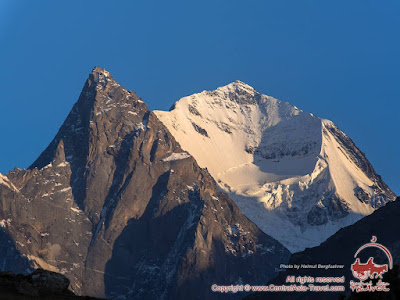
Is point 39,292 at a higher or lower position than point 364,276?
lower

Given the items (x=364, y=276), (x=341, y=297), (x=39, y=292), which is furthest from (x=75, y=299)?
(x=364, y=276)

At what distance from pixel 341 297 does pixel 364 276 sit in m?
22.0

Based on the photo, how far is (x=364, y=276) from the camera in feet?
516

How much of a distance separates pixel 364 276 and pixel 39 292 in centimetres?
4473

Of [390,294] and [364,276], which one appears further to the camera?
[364,276]

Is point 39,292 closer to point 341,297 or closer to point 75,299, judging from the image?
point 75,299

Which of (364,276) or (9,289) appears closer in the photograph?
(9,289)

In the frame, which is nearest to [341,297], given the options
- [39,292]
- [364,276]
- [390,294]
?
[390,294]

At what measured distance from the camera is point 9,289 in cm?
13450

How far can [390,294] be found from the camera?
449 ft

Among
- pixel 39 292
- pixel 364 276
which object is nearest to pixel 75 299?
pixel 39 292

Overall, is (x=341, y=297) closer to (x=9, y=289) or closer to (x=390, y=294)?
(x=390, y=294)

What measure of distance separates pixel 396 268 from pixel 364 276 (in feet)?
52.3

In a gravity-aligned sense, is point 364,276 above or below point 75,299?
above
